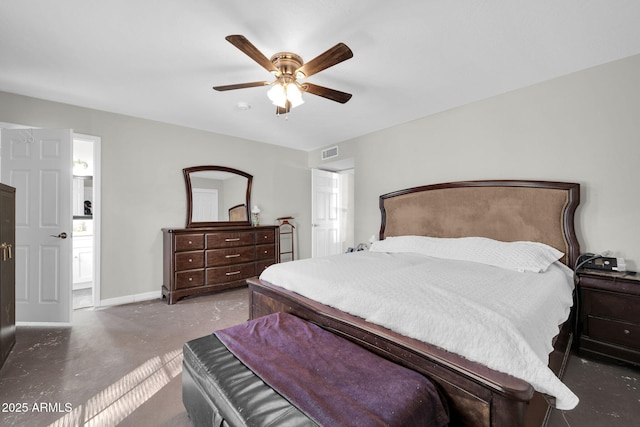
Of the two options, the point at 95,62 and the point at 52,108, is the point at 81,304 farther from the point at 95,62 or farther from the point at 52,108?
the point at 95,62

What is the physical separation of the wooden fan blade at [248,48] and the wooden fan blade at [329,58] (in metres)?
0.26

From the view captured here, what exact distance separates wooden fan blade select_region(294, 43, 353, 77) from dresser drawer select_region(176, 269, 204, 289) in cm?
297

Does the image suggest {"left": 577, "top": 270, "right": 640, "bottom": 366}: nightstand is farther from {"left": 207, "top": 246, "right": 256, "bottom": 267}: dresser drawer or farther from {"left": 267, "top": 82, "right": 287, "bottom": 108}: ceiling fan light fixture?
{"left": 207, "top": 246, "right": 256, "bottom": 267}: dresser drawer

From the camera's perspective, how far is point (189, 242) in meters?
3.75

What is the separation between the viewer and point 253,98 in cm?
316

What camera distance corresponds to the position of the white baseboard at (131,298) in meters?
3.51

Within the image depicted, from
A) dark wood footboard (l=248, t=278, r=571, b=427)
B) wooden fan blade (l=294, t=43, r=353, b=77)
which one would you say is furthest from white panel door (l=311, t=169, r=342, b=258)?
dark wood footboard (l=248, t=278, r=571, b=427)

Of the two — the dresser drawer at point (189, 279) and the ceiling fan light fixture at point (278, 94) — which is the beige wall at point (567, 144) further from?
the dresser drawer at point (189, 279)

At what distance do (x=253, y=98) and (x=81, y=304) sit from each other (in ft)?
11.5

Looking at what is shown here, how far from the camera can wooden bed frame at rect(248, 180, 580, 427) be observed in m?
1.06

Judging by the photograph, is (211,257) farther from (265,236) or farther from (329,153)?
(329,153)

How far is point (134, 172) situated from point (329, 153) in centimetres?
307

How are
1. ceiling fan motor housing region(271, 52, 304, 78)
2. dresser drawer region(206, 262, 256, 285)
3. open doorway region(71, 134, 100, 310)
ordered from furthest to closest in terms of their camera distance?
dresser drawer region(206, 262, 256, 285), open doorway region(71, 134, 100, 310), ceiling fan motor housing region(271, 52, 304, 78)

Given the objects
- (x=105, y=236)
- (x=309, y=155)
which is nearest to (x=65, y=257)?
(x=105, y=236)
